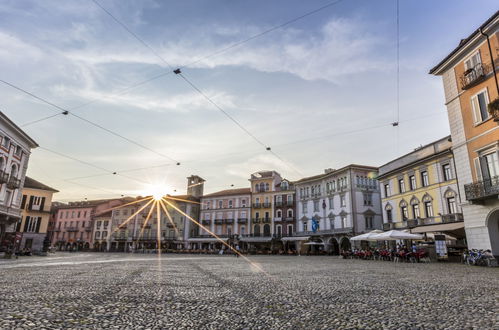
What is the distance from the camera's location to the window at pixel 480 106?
60.3 feet

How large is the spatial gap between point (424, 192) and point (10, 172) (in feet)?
138

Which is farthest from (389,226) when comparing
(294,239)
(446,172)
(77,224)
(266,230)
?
(77,224)

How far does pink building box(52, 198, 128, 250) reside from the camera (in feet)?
248

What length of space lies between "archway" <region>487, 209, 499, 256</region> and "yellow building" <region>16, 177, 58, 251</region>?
5040cm

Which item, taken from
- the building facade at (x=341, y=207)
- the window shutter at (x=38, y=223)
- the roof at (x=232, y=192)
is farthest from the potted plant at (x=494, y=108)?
the window shutter at (x=38, y=223)

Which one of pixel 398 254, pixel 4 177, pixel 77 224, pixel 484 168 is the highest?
pixel 4 177

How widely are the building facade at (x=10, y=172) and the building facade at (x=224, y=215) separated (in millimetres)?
34270

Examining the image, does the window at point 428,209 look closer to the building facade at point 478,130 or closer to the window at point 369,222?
the building facade at point 478,130

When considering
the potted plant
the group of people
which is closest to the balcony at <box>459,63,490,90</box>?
the potted plant

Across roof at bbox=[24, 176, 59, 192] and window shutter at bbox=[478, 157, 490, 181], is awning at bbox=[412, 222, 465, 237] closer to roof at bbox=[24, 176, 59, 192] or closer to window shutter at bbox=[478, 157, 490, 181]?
window shutter at bbox=[478, 157, 490, 181]

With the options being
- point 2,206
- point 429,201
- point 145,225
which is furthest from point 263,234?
point 2,206

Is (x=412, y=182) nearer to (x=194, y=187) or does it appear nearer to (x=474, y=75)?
(x=474, y=75)

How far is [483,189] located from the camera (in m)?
17.6

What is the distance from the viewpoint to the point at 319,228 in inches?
2023
